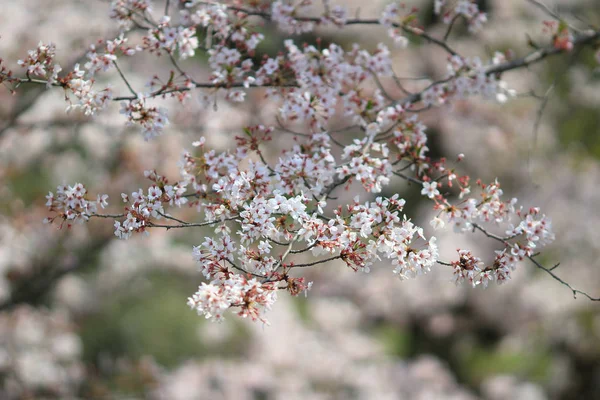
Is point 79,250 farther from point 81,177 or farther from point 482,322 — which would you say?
point 482,322

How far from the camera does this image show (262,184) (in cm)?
279

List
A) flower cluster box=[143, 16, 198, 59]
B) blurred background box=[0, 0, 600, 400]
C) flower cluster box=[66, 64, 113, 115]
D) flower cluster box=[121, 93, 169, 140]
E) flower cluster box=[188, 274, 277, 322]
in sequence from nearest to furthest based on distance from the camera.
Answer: flower cluster box=[188, 274, 277, 322] → flower cluster box=[66, 64, 113, 115] → flower cluster box=[121, 93, 169, 140] → flower cluster box=[143, 16, 198, 59] → blurred background box=[0, 0, 600, 400]

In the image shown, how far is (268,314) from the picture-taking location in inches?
336

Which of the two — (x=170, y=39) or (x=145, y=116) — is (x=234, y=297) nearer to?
(x=145, y=116)

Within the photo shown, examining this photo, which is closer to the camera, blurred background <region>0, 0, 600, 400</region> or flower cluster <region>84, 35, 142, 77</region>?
flower cluster <region>84, 35, 142, 77</region>

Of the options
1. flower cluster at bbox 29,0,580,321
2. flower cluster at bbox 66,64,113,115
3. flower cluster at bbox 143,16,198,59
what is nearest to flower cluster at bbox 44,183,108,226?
flower cluster at bbox 29,0,580,321

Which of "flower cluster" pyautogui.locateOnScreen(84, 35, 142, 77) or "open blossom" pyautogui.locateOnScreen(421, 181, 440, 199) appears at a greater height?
"flower cluster" pyautogui.locateOnScreen(84, 35, 142, 77)

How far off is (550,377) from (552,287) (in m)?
1.31

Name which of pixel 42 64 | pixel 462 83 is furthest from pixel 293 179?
pixel 462 83

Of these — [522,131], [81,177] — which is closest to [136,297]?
[81,177]

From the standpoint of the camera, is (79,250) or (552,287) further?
(552,287)

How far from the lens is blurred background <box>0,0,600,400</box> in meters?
7.53

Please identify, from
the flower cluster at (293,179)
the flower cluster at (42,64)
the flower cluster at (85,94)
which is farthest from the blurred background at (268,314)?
the flower cluster at (42,64)

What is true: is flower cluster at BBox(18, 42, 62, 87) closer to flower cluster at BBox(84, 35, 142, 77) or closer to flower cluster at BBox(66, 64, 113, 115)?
flower cluster at BBox(66, 64, 113, 115)
